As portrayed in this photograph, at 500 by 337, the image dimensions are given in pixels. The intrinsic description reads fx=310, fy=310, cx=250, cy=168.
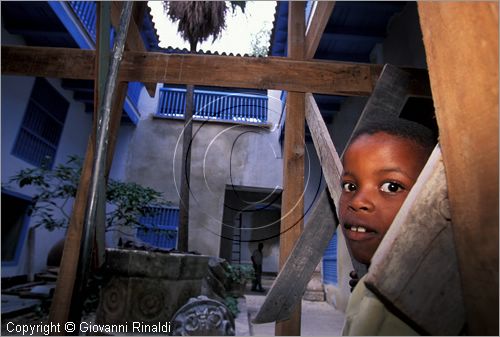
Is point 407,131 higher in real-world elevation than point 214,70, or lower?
lower

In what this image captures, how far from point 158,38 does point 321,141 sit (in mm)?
8205

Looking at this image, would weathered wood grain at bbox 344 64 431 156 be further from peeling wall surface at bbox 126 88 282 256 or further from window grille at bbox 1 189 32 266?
window grille at bbox 1 189 32 266

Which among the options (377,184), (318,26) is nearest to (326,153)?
(377,184)

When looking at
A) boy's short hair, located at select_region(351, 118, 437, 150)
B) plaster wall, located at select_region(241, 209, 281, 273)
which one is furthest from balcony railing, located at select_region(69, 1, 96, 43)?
plaster wall, located at select_region(241, 209, 281, 273)

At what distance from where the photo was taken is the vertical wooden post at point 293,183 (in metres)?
2.03

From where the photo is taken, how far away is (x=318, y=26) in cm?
259

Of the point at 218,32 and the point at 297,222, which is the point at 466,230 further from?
the point at 218,32

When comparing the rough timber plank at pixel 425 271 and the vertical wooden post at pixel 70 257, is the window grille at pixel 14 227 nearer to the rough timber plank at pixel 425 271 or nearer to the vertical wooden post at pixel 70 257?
the vertical wooden post at pixel 70 257

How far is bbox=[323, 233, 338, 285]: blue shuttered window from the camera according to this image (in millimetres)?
7512

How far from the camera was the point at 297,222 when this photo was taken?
2160mm

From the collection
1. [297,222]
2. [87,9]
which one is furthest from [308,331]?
[87,9]

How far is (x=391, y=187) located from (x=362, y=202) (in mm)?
112

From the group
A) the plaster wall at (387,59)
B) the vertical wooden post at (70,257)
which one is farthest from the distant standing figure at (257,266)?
the vertical wooden post at (70,257)

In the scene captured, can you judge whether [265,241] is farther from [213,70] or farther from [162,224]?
[213,70]
